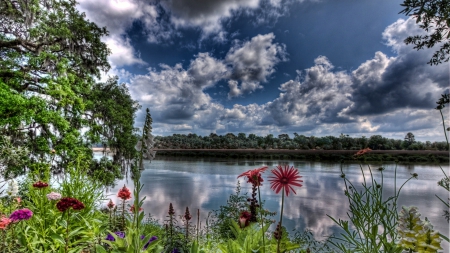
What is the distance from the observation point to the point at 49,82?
741cm

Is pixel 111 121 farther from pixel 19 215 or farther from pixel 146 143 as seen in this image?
pixel 146 143

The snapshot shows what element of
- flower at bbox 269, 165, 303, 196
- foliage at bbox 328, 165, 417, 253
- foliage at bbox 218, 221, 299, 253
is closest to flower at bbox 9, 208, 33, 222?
foliage at bbox 218, 221, 299, 253

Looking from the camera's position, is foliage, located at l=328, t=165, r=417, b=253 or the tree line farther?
the tree line

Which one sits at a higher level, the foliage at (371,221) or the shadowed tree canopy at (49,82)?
the shadowed tree canopy at (49,82)

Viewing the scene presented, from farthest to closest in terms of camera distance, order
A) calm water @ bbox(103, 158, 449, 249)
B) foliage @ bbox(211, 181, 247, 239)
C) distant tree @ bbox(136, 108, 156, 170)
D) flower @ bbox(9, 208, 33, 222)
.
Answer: calm water @ bbox(103, 158, 449, 249), foliage @ bbox(211, 181, 247, 239), flower @ bbox(9, 208, 33, 222), distant tree @ bbox(136, 108, 156, 170)

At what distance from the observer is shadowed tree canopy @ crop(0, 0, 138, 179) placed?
7.05 meters

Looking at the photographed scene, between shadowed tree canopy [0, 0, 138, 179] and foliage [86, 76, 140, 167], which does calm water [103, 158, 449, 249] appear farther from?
shadowed tree canopy [0, 0, 138, 179]

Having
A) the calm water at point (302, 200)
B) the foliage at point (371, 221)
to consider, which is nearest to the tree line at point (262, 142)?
the calm water at point (302, 200)

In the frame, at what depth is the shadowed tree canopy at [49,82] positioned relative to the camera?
7.05m

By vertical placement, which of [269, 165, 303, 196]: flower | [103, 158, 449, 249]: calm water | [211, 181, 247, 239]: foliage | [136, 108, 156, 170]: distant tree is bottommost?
[103, 158, 449, 249]: calm water

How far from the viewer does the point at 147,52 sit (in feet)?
41.6

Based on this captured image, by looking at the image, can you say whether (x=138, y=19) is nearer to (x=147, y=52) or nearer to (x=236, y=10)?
(x=147, y=52)

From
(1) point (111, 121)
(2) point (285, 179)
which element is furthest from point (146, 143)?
(1) point (111, 121)

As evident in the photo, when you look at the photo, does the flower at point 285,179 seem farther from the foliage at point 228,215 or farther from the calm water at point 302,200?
the calm water at point 302,200
